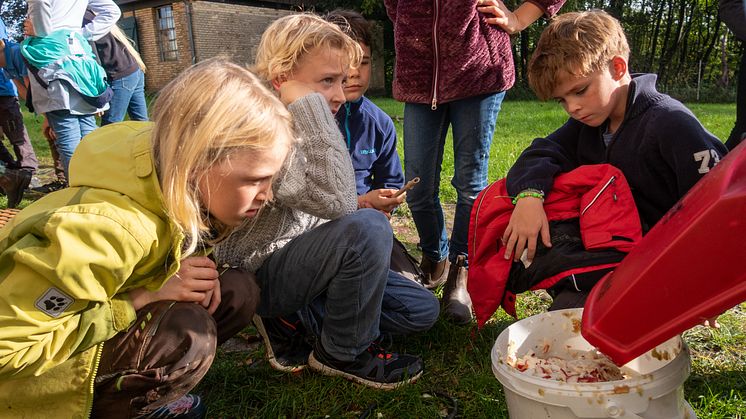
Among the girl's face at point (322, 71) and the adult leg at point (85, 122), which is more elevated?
the girl's face at point (322, 71)

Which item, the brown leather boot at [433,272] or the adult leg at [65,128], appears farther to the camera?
the adult leg at [65,128]

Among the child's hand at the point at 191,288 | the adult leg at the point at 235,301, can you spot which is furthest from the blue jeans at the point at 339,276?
the child's hand at the point at 191,288

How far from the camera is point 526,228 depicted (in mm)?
1977

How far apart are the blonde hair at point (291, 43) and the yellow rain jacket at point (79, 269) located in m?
0.63

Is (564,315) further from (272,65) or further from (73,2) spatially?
(73,2)

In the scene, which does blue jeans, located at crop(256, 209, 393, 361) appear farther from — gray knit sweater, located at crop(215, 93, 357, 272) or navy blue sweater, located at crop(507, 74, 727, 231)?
navy blue sweater, located at crop(507, 74, 727, 231)

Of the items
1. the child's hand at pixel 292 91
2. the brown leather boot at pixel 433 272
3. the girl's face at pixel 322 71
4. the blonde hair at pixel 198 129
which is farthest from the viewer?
the brown leather boot at pixel 433 272

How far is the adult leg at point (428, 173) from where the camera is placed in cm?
260

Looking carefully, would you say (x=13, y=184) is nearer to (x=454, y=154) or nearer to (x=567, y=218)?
(x=454, y=154)

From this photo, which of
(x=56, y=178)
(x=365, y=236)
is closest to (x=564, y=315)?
(x=365, y=236)

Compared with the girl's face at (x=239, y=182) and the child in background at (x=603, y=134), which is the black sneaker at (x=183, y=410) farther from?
the child in background at (x=603, y=134)

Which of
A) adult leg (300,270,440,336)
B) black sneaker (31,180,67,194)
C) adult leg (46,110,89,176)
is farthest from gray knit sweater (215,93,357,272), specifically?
black sneaker (31,180,67,194)

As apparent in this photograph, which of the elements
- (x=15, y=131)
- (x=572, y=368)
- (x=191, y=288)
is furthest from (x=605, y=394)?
(x=15, y=131)

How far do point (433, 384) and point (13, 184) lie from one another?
3879 mm
